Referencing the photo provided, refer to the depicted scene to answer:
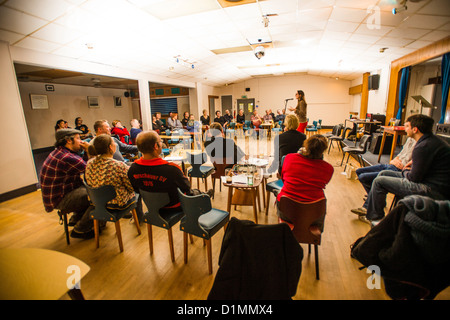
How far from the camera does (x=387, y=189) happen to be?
8.30ft

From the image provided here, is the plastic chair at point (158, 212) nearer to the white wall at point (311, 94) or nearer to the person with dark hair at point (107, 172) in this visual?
the person with dark hair at point (107, 172)

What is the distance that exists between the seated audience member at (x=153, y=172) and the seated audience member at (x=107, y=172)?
1.08 ft

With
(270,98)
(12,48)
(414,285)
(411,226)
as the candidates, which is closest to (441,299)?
(414,285)

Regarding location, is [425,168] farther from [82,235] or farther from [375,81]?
[375,81]

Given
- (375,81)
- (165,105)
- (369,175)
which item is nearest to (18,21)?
(369,175)

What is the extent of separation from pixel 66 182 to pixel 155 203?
1.43 meters

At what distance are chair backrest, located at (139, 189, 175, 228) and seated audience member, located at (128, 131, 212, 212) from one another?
0.05 meters

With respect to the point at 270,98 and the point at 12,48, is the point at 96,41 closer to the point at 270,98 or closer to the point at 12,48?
the point at 12,48

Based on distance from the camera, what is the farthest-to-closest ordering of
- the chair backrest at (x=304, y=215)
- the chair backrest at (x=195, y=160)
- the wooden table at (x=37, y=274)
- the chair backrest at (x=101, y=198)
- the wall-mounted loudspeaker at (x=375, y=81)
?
the wall-mounted loudspeaker at (x=375, y=81) → the chair backrest at (x=195, y=160) → the chair backrest at (x=101, y=198) → the chair backrest at (x=304, y=215) → the wooden table at (x=37, y=274)

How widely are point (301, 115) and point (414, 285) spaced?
14.3 feet

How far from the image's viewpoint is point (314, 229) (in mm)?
2029

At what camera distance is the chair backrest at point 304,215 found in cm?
185

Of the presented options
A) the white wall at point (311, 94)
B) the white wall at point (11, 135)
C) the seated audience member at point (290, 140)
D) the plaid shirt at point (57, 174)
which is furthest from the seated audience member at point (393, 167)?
the white wall at point (311, 94)

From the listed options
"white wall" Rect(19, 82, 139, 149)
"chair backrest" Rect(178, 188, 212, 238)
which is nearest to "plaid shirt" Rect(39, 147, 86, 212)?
"chair backrest" Rect(178, 188, 212, 238)
